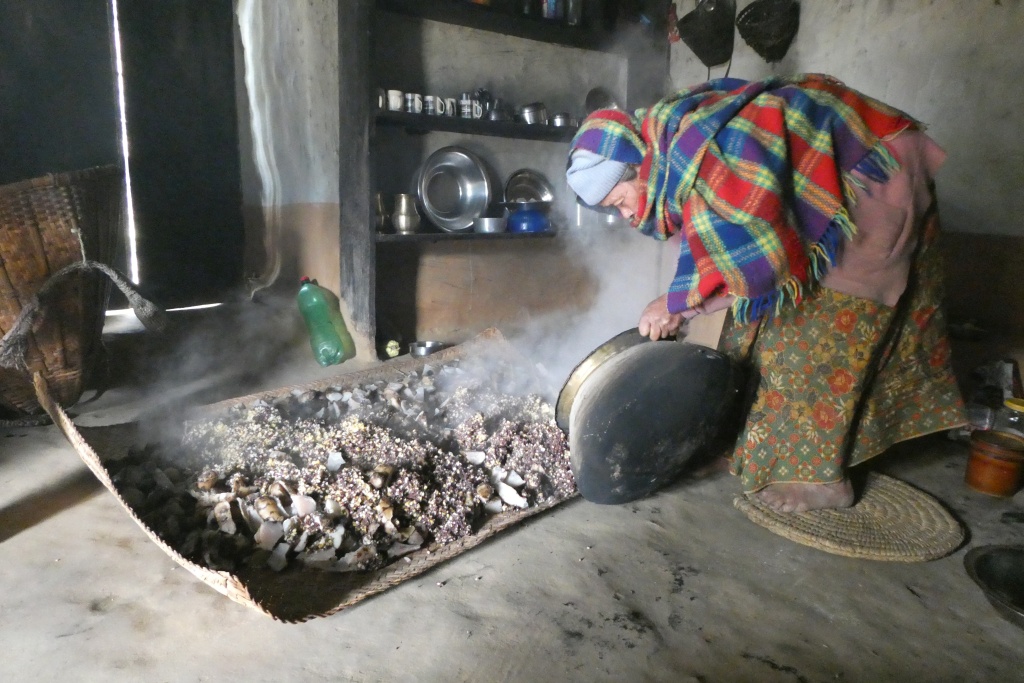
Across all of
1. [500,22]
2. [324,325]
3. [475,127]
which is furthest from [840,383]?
[500,22]

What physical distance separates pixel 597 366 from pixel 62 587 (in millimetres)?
1332

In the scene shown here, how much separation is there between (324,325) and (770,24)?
100 inches

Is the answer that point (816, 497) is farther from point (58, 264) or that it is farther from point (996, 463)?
point (58, 264)

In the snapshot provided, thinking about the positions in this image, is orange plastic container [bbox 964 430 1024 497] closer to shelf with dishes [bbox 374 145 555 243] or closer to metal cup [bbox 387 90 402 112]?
shelf with dishes [bbox 374 145 555 243]

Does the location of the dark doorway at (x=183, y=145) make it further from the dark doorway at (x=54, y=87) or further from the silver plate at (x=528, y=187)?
the silver plate at (x=528, y=187)

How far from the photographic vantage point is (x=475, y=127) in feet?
9.88

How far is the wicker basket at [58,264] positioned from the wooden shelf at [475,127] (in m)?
1.18

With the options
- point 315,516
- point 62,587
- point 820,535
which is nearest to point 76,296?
point 62,587

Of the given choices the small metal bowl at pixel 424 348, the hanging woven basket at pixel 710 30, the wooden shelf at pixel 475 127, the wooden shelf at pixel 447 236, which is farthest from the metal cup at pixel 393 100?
the hanging woven basket at pixel 710 30

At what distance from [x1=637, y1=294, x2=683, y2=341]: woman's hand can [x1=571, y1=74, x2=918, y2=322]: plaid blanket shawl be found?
0.15 meters

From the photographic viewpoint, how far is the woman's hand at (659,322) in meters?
1.62

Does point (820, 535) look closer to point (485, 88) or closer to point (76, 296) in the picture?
point (76, 296)

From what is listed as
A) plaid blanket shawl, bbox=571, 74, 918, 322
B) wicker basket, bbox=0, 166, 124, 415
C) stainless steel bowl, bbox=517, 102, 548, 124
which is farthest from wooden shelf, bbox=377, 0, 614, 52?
plaid blanket shawl, bbox=571, 74, 918, 322

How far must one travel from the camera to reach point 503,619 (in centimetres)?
128
